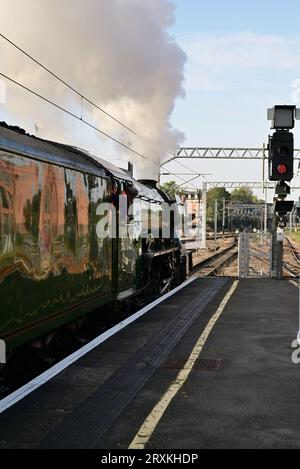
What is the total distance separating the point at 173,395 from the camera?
560 cm

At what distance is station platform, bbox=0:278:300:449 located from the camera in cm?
453

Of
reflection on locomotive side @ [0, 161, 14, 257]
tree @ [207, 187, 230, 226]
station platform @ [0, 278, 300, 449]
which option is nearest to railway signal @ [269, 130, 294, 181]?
station platform @ [0, 278, 300, 449]

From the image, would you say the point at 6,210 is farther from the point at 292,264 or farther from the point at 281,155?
the point at 292,264

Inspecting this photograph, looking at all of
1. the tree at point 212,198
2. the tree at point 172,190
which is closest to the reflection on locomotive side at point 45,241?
the tree at point 172,190

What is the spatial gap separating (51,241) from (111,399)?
85.6 inches

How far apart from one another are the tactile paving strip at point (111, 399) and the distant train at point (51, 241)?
1033mm

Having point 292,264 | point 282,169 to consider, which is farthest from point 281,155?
point 292,264

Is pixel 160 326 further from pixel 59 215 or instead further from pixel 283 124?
pixel 283 124

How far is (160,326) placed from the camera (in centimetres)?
920

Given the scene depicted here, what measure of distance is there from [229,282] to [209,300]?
13.1ft

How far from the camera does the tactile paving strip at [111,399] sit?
176 inches

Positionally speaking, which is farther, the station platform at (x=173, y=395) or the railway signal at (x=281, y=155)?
the railway signal at (x=281, y=155)

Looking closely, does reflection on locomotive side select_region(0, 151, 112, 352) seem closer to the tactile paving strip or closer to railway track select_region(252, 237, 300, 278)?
the tactile paving strip

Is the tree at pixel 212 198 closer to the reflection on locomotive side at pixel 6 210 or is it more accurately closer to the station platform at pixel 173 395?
the station platform at pixel 173 395
